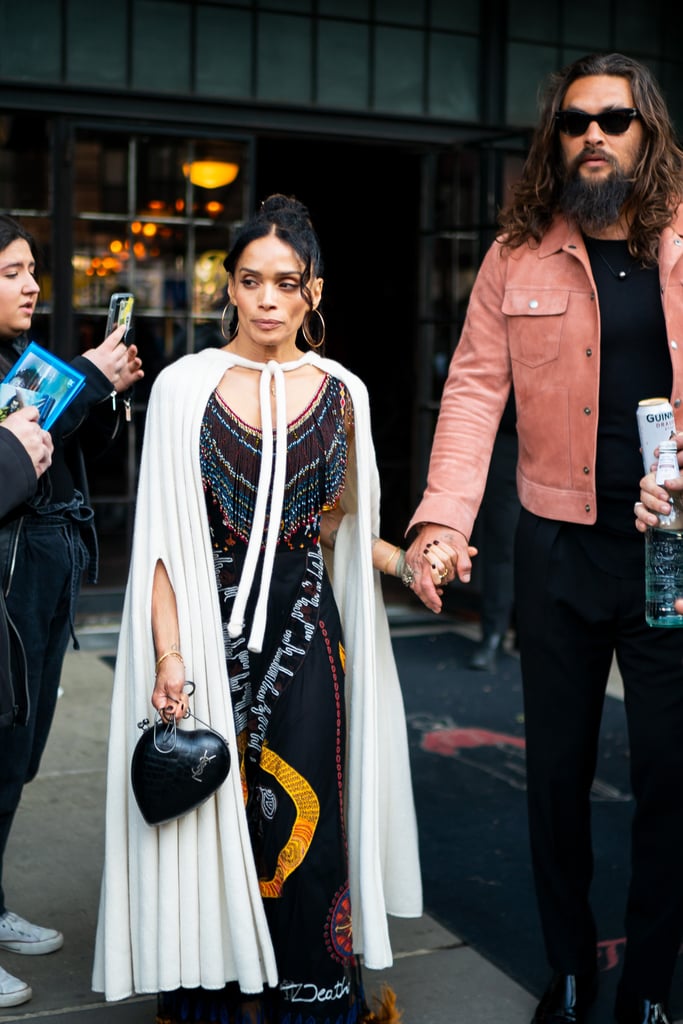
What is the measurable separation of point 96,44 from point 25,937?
458 cm

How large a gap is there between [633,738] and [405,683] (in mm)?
3433

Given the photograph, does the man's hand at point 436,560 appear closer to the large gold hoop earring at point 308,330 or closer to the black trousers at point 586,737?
the black trousers at point 586,737

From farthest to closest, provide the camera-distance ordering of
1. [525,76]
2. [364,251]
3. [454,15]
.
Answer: [364,251] < [525,76] < [454,15]

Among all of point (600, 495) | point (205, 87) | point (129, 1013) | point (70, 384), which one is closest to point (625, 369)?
point (600, 495)

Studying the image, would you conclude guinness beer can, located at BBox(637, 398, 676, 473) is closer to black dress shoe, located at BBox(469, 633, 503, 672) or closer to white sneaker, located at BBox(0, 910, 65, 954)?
white sneaker, located at BBox(0, 910, 65, 954)

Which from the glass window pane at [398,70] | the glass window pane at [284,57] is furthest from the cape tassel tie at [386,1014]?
the glass window pane at [398,70]

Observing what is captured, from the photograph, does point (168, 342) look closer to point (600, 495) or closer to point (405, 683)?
point (405, 683)

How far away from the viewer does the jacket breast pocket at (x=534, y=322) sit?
3.15 m

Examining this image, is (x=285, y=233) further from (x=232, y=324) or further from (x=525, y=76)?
(x=525, y=76)

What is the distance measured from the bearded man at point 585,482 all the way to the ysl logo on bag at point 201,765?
630mm

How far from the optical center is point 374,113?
280 inches

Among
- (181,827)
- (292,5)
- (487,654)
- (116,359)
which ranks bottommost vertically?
(487,654)

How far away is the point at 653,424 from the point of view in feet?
9.31

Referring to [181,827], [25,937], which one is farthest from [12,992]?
[181,827]
